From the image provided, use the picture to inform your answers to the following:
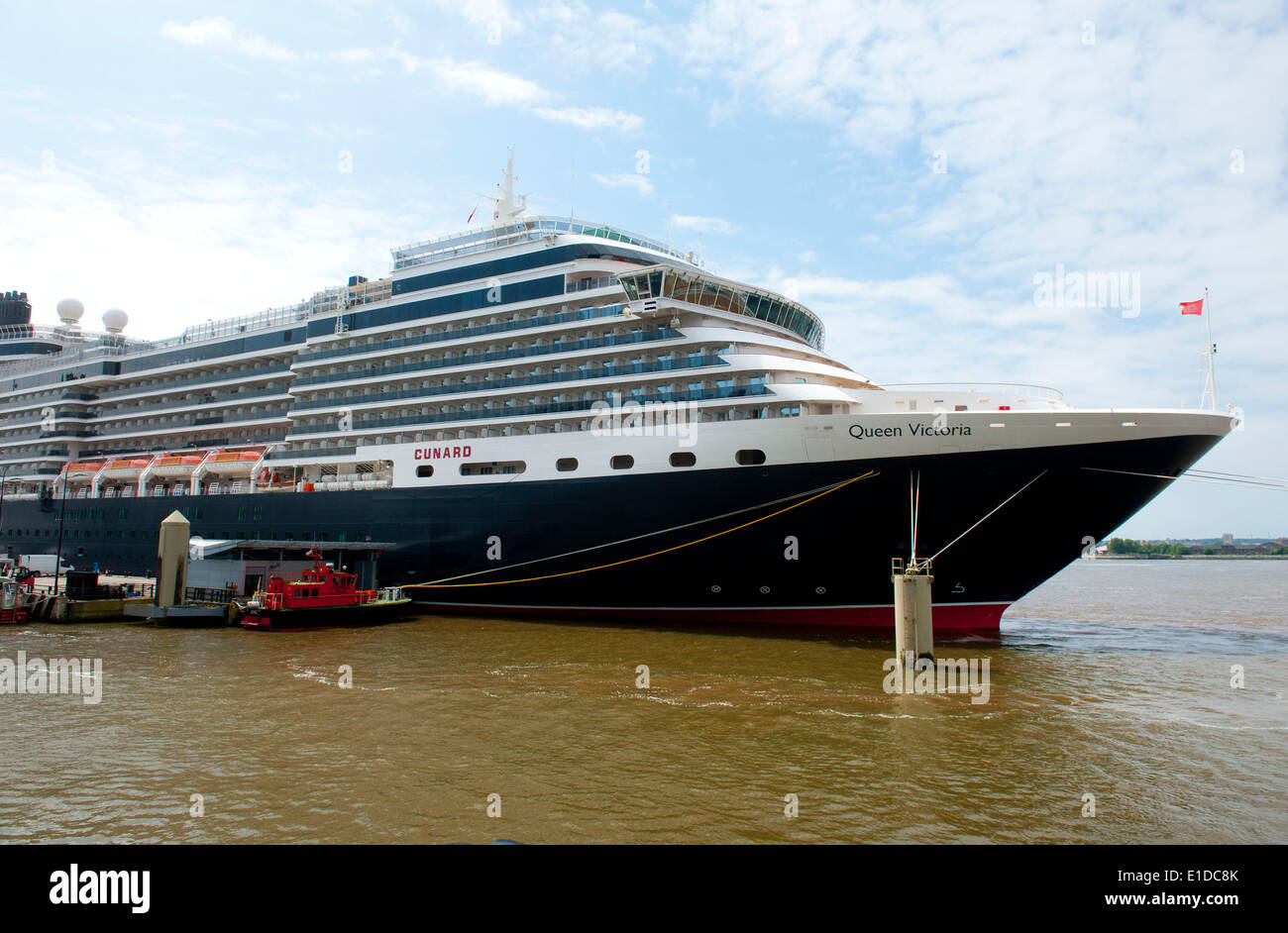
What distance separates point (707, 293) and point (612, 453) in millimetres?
6871

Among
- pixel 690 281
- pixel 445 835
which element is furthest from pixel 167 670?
pixel 690 281

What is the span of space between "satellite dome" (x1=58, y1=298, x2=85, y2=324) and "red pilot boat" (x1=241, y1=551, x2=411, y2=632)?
41524 mm

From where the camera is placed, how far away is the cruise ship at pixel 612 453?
20297 millimetres

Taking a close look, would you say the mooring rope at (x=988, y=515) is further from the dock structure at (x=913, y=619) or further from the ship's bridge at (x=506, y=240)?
the ship's bridge at (x=506, y=240)

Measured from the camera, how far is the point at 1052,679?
1681 centimetres

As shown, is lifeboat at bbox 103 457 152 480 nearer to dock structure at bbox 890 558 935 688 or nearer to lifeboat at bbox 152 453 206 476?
lifeboat at bbox 152 453 206 476

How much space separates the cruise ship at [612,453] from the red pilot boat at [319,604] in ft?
5.74

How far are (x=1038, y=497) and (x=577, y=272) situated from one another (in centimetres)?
1779

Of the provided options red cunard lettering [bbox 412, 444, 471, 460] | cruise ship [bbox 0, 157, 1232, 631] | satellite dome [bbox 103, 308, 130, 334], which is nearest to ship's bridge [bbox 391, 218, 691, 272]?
cruise ship [bbox 0, 157, 1232, 631]

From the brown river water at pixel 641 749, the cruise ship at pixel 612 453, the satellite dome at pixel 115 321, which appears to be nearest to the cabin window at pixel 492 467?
the cruise ship at pixel 612 453

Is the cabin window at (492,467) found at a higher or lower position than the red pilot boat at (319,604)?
higher

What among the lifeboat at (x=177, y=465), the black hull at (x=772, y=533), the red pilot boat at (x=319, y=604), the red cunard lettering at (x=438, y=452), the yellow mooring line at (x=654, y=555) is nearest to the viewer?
the black hull at (x=772, y=533)

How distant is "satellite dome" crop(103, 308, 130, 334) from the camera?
49219mm

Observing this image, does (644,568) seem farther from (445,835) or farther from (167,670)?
(445,835)
